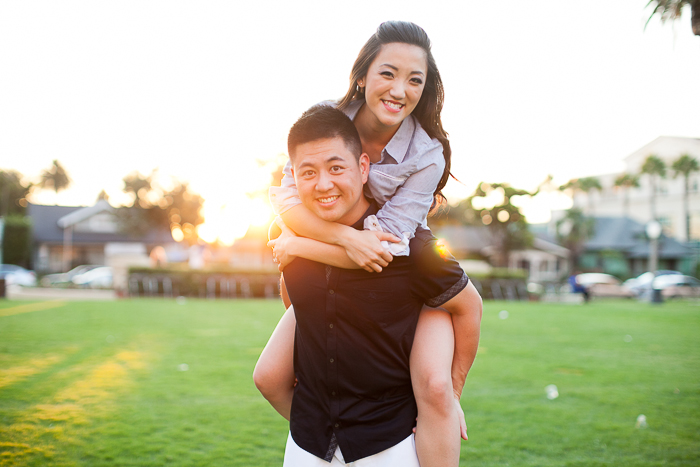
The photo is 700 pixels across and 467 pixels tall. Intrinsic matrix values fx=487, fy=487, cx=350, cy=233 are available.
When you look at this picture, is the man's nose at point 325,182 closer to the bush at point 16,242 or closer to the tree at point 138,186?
the tree at point 138,186

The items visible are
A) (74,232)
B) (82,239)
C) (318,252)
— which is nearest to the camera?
(318,252)

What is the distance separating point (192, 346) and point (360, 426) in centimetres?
822

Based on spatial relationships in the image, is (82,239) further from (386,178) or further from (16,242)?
(386,178)

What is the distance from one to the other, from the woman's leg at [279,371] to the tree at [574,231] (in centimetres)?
5015

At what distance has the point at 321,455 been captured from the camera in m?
1.82

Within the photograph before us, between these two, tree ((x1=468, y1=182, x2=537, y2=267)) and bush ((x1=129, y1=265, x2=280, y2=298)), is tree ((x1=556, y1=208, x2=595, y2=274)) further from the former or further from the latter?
bush ((x1=129, y1=265, x2=280, y2=298))

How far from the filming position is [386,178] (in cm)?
207

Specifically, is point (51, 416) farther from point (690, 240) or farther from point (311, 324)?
point (690, 240)

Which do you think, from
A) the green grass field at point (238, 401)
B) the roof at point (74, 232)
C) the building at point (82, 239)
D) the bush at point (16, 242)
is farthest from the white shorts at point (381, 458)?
the bush at point (16, 242)

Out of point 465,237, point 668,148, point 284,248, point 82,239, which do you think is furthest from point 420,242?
point 668,148

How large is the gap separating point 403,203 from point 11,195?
8040 cm

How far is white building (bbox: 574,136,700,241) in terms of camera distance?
48188mm

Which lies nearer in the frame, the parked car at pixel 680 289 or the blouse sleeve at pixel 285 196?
the blouse sleeve at pixel 285 196

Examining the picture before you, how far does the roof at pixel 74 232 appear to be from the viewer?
2000 inches
